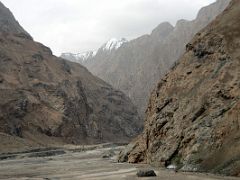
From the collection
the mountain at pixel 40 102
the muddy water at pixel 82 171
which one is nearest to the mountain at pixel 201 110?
the muddy water at pixel 82 171

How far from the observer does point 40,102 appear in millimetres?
149750

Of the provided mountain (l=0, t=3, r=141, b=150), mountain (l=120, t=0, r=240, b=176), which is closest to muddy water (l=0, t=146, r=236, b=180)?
mountain (l=120, t=0, r=240, b=176)

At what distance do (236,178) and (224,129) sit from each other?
26.5ft

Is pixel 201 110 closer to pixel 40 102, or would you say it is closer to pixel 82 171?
pixel 82 171

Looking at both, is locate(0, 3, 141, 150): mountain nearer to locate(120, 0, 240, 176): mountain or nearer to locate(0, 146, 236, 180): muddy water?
locate(0, 146, 236, 180): muddy water

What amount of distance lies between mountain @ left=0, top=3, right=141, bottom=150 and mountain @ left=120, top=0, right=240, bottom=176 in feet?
214

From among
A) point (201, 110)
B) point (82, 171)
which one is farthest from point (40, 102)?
point (201, 110)

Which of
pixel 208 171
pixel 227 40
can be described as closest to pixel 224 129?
pixel 208 171

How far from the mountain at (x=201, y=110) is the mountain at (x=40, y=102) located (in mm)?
65081

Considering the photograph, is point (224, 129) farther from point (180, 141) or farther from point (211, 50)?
point (211, 50)

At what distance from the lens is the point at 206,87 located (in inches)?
1925

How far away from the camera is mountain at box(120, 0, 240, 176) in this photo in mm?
39375

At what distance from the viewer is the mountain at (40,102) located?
138250 mm

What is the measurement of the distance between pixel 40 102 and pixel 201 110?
108 meters
